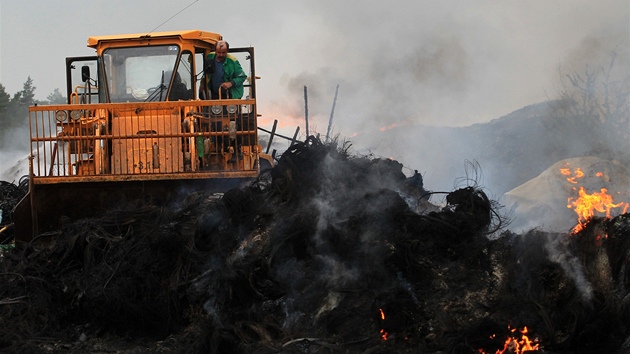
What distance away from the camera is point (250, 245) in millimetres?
11008

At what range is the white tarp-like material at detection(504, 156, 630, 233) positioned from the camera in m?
22.0

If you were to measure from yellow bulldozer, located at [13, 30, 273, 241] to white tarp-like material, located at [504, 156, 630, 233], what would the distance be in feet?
30.8

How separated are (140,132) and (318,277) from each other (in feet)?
16.5

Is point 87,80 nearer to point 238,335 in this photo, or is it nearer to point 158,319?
point 158,319

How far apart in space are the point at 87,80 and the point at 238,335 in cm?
684

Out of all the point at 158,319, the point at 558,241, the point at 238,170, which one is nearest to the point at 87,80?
the point at 238,170

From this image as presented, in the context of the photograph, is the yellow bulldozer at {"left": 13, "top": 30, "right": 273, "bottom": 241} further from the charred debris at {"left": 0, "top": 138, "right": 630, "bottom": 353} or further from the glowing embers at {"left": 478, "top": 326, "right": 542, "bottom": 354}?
the glowing embers at {"left": 478, "top": 326, "right": 542, "bottom": 354}

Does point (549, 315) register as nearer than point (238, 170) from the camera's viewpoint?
→ Yes

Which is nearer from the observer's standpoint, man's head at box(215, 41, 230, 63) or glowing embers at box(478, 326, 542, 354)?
glowing embers at box(478, 326, 542, 354)

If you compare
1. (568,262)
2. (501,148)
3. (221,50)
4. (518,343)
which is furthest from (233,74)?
(501,148)

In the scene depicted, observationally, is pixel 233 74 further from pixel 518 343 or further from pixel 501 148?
pixel 501 148

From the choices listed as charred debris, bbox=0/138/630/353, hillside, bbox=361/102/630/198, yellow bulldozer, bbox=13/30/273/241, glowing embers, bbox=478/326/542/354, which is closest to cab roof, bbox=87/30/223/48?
yellow bulldozer, bbox=13/30/273/241

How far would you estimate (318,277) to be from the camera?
34.0ft

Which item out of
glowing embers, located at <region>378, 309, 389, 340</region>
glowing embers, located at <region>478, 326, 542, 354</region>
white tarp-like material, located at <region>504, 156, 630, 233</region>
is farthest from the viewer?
white tarp-like material, located at <region>504, 156, 630, 233</region>
